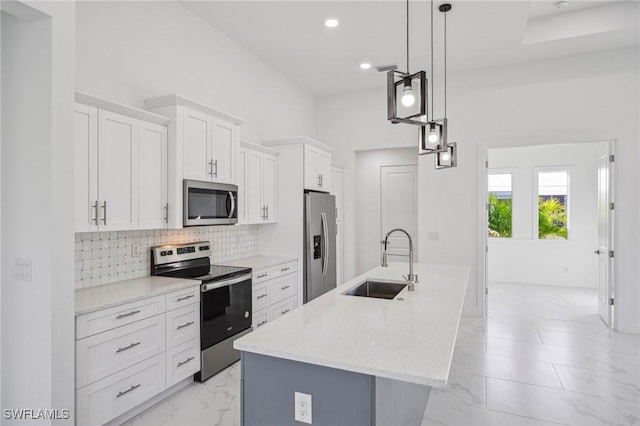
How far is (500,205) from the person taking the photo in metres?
7.68

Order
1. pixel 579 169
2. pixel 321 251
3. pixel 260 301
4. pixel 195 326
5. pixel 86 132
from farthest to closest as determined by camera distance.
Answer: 1. pixel 579 169
2. pixel 321 251
3. pixel 260 301
4. pixel 195 326
5. pixel 86 132

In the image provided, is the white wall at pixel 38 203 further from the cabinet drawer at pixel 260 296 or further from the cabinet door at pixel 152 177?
the cabinet drawer at pixel 260 296

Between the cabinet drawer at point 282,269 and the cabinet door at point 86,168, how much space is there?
189 centimetres

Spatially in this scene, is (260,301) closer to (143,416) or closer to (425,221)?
(143,416)

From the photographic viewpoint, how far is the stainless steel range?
3014 millimetres

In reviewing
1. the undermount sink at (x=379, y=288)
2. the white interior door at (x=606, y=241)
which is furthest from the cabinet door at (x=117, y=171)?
the white interior door at (x=606, y=241)

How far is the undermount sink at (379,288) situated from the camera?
9.43ft

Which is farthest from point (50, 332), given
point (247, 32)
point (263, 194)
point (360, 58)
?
point (360, 58)

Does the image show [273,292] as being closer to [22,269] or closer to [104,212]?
[104,212]

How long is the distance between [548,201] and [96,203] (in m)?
7.74

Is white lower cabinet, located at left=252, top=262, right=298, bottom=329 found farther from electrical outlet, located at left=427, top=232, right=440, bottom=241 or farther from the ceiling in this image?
the ceiling

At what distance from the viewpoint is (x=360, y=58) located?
474 centimetres

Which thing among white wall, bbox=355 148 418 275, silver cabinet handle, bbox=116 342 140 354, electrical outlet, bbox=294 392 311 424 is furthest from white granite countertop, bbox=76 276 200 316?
white wall, bbox=355 148 418 275

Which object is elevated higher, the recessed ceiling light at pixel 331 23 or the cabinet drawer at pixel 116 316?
the recessed ceiling light at pixel 331 23
